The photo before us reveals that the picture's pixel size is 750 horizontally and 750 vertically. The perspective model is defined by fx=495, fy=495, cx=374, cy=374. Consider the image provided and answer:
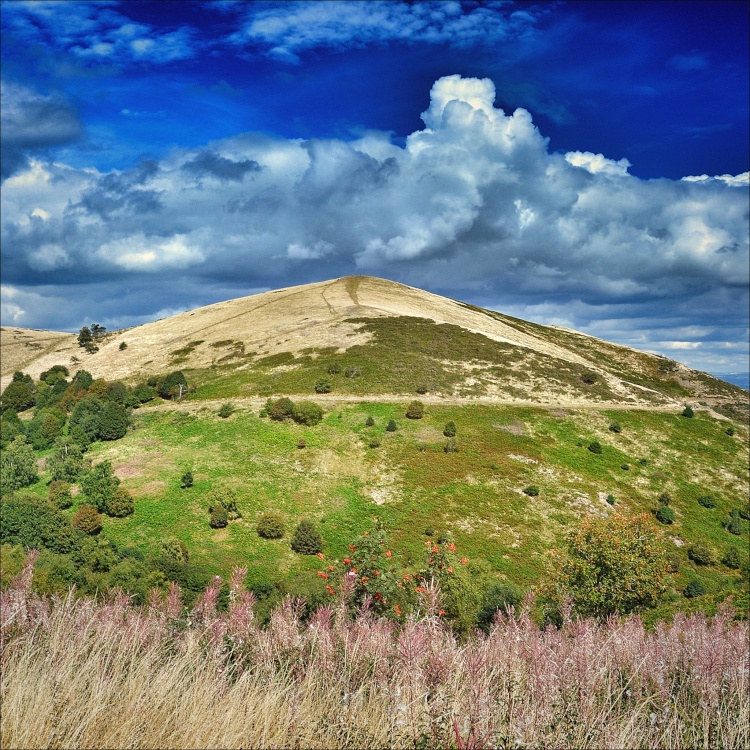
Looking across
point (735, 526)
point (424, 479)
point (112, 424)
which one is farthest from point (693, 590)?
point (112, 424)

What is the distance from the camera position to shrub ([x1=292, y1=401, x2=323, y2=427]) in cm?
6191

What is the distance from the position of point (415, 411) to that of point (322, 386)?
15.6 metres

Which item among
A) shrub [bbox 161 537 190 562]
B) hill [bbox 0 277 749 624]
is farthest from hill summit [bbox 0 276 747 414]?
shrub [bbox 161 537 190 562]

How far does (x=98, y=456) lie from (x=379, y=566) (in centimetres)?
4429

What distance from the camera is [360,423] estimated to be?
2479 inches

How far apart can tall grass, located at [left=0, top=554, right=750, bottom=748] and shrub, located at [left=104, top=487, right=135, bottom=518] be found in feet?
124

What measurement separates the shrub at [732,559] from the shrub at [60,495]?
200 feet

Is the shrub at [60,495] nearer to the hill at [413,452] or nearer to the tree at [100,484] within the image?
the hill at [413,452]

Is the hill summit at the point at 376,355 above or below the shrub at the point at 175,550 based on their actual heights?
above

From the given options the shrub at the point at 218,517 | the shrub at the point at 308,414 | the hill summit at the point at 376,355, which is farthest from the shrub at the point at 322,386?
the shrub at the point at 218,517

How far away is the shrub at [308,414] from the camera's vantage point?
61906 mm

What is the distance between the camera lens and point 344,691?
7.28 meters

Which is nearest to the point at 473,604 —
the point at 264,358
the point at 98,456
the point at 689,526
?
the point at 689,526

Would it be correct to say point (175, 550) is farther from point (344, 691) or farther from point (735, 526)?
point (735, 526)
